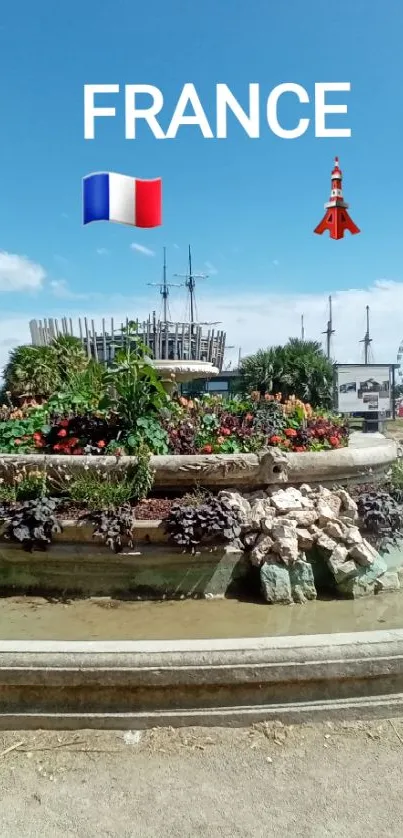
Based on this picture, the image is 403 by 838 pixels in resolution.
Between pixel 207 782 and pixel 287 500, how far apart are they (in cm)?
245

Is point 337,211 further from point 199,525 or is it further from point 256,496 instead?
point 199,525

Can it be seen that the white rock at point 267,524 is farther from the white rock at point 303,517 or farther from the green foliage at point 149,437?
the green foliage at point 149,437

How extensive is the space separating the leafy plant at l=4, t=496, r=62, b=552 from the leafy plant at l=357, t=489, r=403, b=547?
89.9 inches

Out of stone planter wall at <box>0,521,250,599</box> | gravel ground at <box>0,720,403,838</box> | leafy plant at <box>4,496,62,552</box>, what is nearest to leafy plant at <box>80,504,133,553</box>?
stone planter wall at <box>0,521,250,599</box>

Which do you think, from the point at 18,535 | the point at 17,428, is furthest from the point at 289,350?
the point at 18,535

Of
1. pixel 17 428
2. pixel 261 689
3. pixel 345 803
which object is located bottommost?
pixel 345 803

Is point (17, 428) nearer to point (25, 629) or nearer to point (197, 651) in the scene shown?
point (25, 629)

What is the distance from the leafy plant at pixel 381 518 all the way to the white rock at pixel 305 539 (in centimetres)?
55

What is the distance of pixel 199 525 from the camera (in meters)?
4.21

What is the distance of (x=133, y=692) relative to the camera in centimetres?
263

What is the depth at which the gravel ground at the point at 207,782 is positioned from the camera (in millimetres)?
2115

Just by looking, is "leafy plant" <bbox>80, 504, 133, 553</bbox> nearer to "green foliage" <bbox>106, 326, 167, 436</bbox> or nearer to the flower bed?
the flower bed

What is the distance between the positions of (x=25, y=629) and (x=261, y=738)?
1787mm

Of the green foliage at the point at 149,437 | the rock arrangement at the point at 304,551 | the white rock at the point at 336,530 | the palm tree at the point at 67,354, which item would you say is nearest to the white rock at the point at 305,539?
the rock arrangement at the point at 304,551
